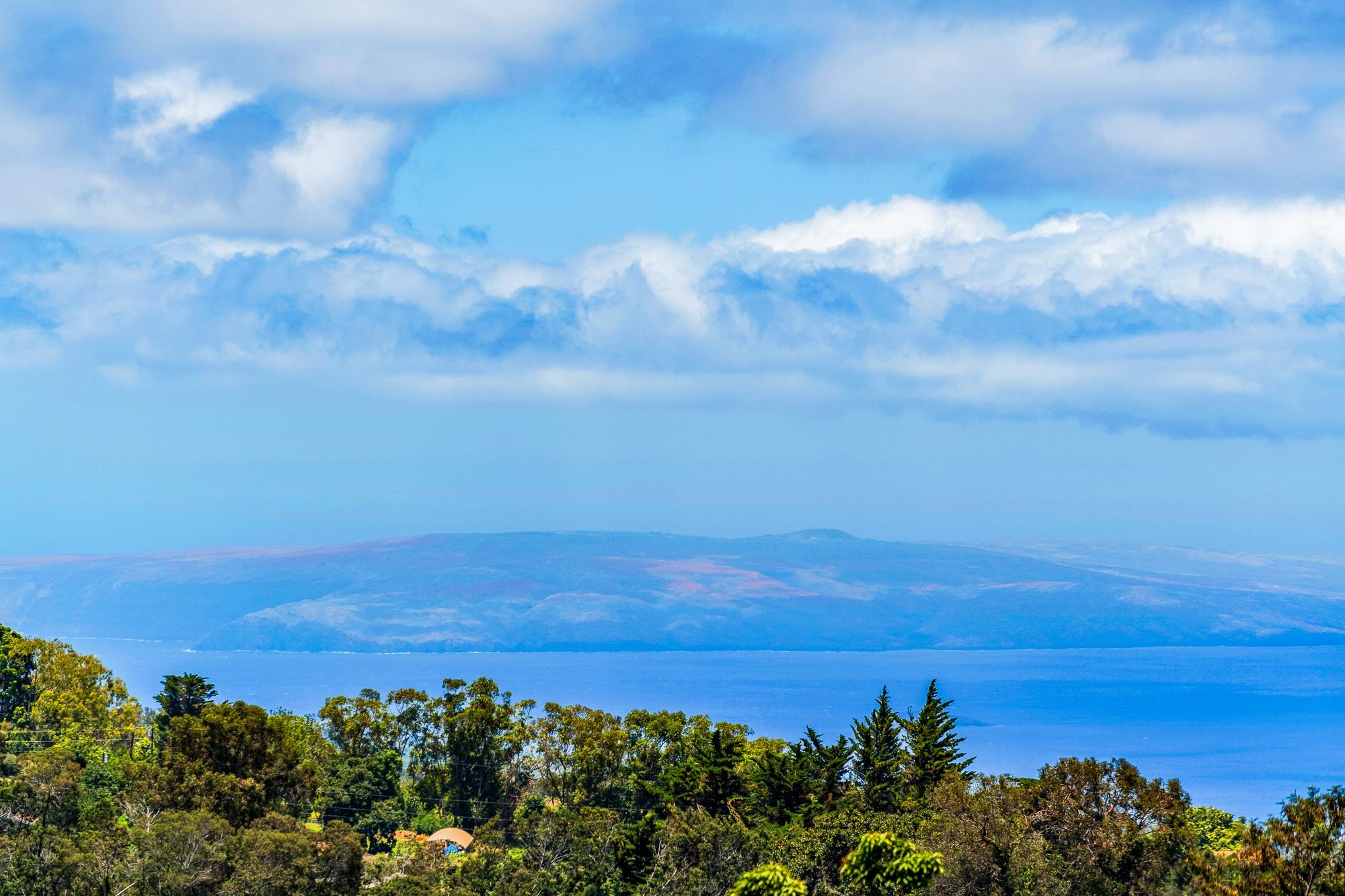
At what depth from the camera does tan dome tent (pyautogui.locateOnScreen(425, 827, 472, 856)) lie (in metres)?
67.8

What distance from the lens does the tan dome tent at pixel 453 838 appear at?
222 feet

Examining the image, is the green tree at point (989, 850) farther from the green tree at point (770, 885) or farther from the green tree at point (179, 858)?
the green tree at point (179, 858)

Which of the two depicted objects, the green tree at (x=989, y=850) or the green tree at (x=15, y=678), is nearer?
the green tree at (x=989, y=850)

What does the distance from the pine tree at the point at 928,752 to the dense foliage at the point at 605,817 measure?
98mm

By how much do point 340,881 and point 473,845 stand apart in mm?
15076

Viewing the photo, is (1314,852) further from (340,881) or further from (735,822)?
(340,881)

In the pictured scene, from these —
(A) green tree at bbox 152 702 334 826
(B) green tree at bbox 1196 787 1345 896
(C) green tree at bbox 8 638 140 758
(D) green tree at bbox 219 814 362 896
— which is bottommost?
(D) green tree at bbox 219 814 362 896

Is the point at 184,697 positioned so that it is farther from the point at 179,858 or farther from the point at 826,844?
the point at 826,844

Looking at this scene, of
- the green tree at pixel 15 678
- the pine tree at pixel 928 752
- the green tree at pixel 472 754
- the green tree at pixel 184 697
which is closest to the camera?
the pine tree at pixel 928 752

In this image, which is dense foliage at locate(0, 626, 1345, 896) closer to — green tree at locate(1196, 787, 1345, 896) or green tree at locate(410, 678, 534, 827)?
green tree at locate(1196, 787, 1345, 896)

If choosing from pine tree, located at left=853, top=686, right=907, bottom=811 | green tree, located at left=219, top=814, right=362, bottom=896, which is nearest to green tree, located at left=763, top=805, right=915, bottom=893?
pine tree, located at left=853, top=686, right=907, bottom=811

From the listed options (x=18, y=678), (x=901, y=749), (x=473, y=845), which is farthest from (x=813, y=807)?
(x=18, y=678)

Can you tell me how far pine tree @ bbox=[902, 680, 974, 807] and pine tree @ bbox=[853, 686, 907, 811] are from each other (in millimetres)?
403

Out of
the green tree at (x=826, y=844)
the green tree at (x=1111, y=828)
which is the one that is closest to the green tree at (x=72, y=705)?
the green tree at (x=826, y=844)
